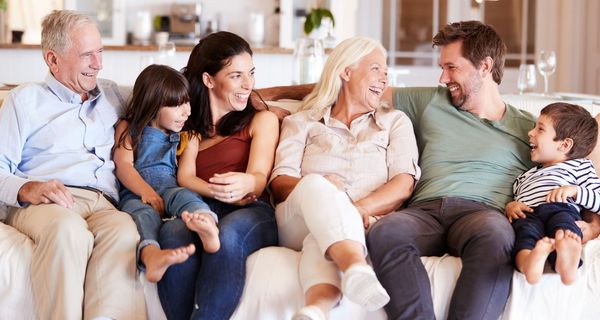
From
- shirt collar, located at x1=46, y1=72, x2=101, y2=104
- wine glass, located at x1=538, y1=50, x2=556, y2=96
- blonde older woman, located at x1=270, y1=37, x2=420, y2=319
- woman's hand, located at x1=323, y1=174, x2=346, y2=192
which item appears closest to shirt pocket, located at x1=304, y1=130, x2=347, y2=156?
blonde older woman, located at x1=270, y1=37, x2=420, y2=319

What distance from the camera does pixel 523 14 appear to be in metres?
7.04

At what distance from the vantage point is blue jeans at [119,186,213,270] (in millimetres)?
2359

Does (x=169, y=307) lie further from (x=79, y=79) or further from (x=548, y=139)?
(x=548, y=139)

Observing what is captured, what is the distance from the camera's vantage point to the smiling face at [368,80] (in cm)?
277

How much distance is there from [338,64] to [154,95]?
A: 2.00 feet

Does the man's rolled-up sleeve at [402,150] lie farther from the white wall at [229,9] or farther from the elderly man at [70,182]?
the white wall at [229,9]

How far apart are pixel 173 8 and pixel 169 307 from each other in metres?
4.93

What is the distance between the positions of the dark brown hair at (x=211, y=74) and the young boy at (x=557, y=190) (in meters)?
0.90

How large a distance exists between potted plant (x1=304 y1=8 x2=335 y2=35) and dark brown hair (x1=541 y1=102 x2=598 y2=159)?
4.17m

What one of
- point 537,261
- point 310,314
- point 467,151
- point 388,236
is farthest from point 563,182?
point 310,314

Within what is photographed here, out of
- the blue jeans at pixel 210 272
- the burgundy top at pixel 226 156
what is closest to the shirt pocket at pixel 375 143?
the burgundy top at pixel 226 156

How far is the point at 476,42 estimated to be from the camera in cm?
281

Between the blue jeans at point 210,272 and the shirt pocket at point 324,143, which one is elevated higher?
the shirt pocket at point 324,143

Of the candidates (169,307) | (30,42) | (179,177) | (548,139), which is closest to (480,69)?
(548,139)
